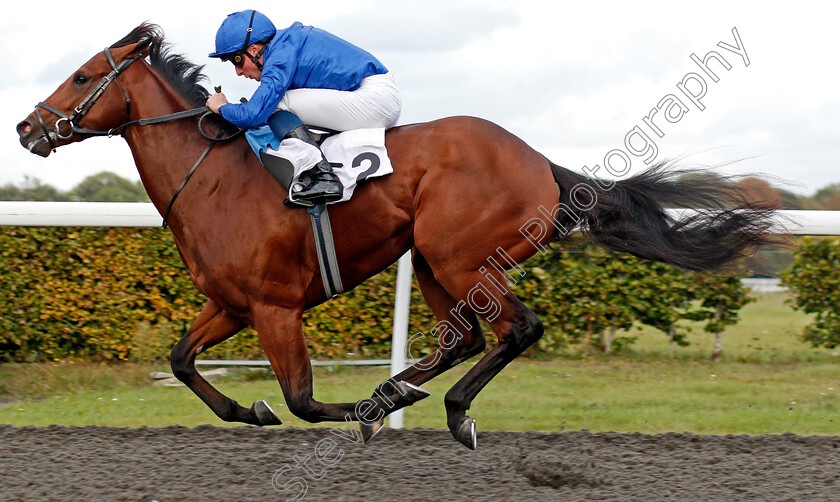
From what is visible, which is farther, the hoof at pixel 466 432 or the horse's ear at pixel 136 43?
the horse's ear at pixel 136 43

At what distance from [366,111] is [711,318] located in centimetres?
364

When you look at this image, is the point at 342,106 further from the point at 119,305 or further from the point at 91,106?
the point at 119,305

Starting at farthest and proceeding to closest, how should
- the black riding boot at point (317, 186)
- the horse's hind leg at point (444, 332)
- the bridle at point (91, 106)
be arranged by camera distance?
the horse's hind leg at point (444, 332)
the bridle at point (91, 106)
the black riding boot at point (317, 186)

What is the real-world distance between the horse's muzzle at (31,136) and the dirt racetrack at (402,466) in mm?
1393

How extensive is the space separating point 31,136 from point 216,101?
816 mm

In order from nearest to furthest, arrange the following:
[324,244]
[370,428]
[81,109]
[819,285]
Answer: [324,244] < [81,109] < [370,428] < [819,285]

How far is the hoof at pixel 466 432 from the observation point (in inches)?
138

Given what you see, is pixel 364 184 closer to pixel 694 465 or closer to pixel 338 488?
pixel 338 488

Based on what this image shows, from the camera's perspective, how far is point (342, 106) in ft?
11.6

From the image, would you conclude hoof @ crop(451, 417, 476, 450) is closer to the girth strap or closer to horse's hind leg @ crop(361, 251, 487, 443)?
horse's hind leg @ crop(361, 251, 487, 443)

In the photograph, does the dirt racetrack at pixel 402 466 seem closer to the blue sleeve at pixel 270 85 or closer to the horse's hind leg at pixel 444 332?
the horse's hind leg at pixel 444 332

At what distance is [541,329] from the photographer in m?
3.59

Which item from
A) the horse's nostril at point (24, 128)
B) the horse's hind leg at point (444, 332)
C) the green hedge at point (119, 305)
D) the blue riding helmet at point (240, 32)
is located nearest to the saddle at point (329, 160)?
the blue riding helmet at point (240, 32)

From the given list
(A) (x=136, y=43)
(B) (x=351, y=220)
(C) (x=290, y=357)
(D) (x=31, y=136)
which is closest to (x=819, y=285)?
(B) (x=351, y=220)
